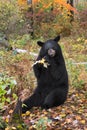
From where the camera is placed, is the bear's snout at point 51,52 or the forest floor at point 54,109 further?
the bear's snout at point 51,52

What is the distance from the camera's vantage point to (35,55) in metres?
14.6

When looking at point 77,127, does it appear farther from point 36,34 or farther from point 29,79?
point 36,34

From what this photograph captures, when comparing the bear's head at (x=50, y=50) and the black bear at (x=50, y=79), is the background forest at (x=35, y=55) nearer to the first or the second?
the black bear at (x=50, y=79)

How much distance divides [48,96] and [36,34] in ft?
58.9

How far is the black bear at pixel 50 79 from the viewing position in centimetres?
824

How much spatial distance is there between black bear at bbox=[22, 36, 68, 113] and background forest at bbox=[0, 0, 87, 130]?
0.56 feet

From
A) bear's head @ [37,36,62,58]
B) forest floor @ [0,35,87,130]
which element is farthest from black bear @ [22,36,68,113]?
forest floor @ [0,35,87,130]

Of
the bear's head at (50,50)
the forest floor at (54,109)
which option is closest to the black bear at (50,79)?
the bear's head at (50,50)

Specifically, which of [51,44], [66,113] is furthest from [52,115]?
[51,44]

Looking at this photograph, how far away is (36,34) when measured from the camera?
2611cm

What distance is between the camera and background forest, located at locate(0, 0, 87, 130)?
692 centimetres

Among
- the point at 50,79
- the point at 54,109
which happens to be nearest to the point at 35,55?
the point at 50,79

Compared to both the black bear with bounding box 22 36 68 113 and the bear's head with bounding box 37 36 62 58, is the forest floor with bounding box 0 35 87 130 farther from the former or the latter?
the bear's head with bounding box 37 36 62 58

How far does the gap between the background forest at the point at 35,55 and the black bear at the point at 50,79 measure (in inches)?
6.7
